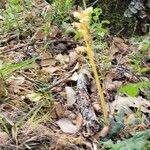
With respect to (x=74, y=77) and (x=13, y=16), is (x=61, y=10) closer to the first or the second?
(x=13, y=16)

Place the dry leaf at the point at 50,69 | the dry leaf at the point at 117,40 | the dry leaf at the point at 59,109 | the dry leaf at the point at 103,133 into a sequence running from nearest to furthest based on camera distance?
the dry leaf at the point at 103,133
the dry leaf at the point at 59,109
the dry leaf at the point at 50,69
the dry leaf at the point at 117,40

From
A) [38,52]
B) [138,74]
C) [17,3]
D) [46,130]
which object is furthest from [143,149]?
[17,3]

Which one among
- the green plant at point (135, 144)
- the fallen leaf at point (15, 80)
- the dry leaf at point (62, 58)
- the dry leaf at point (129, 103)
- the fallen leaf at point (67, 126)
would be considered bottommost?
the dry leaf at point (129, 103)

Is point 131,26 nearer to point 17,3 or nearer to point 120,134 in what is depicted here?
point 17,3

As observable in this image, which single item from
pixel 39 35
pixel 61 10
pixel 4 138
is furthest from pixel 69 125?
pixel 61 10

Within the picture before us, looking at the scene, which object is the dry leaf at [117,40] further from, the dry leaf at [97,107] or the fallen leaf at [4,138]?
the fallen leaf at [4,138]

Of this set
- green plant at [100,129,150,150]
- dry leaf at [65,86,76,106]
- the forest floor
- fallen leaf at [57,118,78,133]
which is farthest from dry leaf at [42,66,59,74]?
green plant at [100,129,150,150]

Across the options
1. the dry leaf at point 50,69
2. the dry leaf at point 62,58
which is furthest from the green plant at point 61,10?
the dry leaf at point 50,69

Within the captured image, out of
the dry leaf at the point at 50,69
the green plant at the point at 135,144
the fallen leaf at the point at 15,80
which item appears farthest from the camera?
the dry leaf at the point at 50,69

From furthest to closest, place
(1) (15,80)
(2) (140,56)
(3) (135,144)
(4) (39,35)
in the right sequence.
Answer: (4) (39,35), (2) (140,56), (1) (15,80), (3) (135,144)
